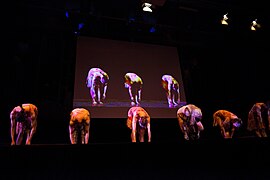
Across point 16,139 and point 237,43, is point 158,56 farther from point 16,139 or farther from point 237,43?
point 16,139

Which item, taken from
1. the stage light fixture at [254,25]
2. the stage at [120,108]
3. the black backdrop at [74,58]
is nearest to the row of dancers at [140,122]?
the stage at [120,108]

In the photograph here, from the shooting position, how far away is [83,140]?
2.14 meters

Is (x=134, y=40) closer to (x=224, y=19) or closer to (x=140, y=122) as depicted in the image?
(x=224, y=19)

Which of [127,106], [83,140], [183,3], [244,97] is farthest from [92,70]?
[244,97]

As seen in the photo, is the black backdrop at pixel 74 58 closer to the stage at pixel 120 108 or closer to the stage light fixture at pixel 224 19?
the stage light fixture at pixel 224 19

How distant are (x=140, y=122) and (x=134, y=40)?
6.16 ft

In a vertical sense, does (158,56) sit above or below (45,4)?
below

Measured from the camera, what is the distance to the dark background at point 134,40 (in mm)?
2869

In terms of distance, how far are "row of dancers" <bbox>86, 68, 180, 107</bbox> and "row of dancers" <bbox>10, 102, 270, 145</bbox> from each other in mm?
672

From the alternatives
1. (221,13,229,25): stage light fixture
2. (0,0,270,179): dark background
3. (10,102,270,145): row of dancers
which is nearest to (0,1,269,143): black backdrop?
(0,0,270,179): dark background

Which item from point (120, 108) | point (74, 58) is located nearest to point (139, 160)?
point (120, 108)

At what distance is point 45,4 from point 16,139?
2367 mm

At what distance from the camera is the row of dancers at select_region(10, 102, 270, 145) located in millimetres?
2037

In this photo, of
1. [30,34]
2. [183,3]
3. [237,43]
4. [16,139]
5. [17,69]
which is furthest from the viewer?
[237,43]
